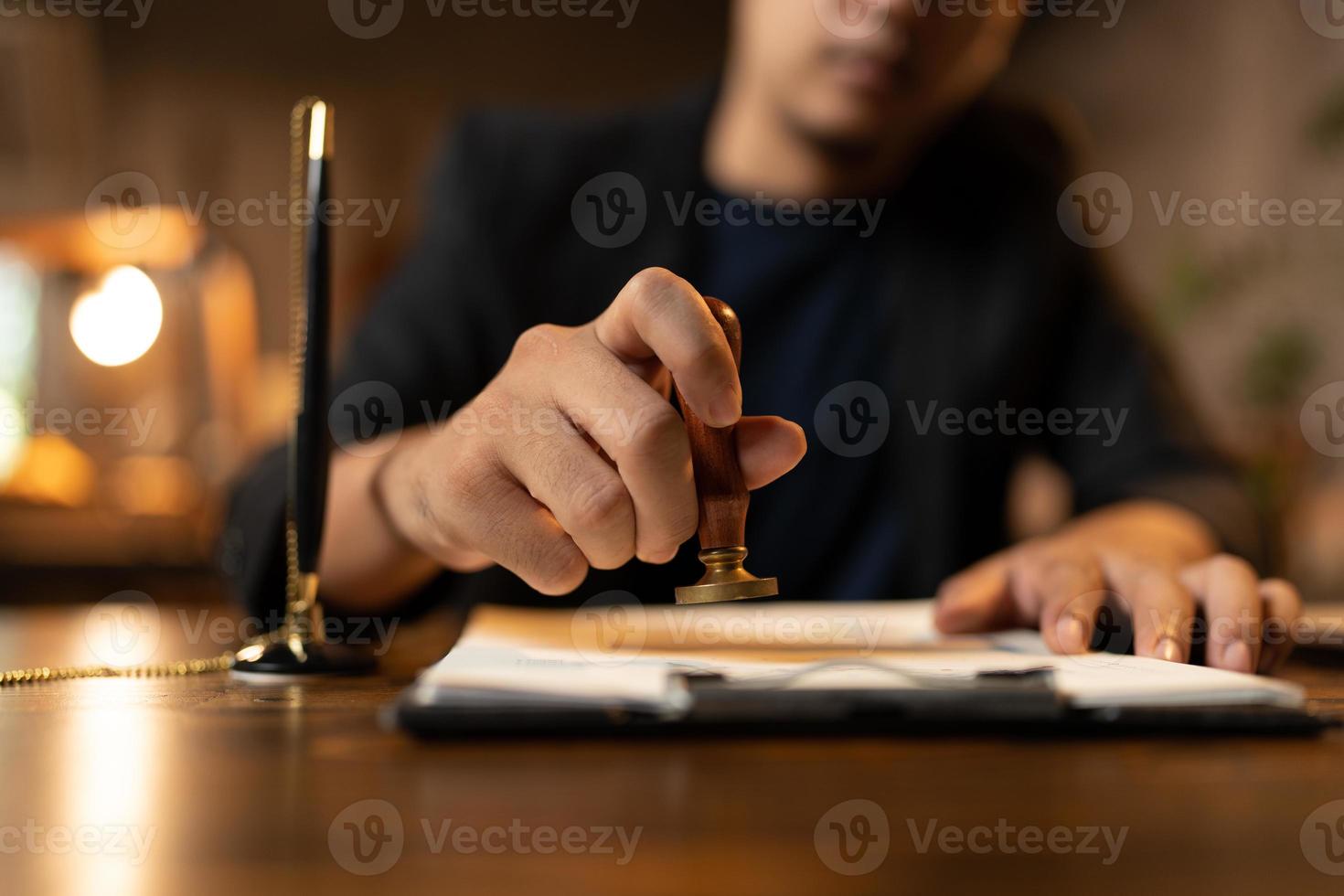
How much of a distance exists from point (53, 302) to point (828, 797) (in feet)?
10.5

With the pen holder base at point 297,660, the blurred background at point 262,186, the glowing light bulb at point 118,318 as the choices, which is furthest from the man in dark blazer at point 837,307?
the glowing light bulb at point 118,318

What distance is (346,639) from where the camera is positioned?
65 cm

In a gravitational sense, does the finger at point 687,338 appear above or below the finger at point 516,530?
above

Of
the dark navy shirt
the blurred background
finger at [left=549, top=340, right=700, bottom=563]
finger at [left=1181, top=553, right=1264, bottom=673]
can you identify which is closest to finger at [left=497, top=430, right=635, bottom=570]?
finger at [left=549, top=340, right=700, bottom=563]

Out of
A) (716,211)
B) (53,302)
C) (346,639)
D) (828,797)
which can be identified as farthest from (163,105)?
(828,797)

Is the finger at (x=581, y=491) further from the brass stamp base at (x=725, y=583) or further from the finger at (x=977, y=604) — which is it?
the finger at (x=977, y=604)

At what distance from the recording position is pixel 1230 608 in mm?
455

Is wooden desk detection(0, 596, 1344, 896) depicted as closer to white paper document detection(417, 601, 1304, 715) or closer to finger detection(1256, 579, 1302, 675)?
white paper document detection(417, 601, 1304, 715)

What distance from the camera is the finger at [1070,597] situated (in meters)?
0.45

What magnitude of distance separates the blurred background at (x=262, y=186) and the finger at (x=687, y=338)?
211cm

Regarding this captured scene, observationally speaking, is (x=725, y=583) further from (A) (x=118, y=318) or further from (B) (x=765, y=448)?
(A) (x=118, y=318)

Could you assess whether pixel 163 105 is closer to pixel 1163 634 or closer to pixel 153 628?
pixel 153 628

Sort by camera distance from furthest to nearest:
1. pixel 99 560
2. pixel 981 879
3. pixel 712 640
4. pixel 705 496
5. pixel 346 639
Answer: pixel 99 560
pixel 346 639
pixel 712 640
pixel 705 496
pixel 981 879

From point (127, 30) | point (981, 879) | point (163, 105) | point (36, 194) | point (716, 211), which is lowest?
point (981, 879)
